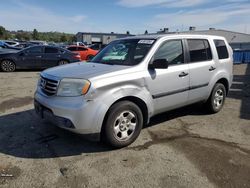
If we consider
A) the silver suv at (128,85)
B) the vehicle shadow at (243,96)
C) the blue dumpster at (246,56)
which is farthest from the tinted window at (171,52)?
the blue dumpster at (246,56)

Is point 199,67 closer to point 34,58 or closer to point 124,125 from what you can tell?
point 124,125

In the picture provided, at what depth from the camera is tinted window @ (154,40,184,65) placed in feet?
15.1

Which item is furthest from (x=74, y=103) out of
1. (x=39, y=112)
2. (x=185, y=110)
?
(x=185, y=110)

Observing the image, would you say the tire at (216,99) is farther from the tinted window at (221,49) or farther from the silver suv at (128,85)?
the tinted window at (221,49)

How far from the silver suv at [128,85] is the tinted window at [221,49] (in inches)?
6.7

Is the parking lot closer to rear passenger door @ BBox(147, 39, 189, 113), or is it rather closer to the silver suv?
the silver suv

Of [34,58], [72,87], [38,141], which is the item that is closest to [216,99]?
[72,87]

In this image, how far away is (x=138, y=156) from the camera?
3881 mm

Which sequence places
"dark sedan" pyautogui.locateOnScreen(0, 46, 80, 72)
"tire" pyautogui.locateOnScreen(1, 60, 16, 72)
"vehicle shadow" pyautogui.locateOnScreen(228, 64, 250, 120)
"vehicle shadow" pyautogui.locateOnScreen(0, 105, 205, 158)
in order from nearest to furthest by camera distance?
"vehicle shadow" pyautogui.locateOnScreen(0, 105, 205, 158) → "vehicle shadow" pyautogui.locateOnScreen(228, 64, 250, 120) → "tire" pyautogui.locateOnScreen(1, 60, 16, 72) → "dark sedan" pyautogui.locateOnScreen(0, 46, 80, 72)

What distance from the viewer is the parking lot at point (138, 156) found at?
3.25 metres

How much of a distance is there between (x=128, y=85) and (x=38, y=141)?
1.82 metres

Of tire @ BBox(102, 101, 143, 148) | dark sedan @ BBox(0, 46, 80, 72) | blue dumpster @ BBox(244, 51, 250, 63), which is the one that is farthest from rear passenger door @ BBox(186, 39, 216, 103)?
blue dumpster @ BBox(244, 51, 250, 63)

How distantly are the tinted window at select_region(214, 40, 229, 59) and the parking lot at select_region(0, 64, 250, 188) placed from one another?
1422 millimetres

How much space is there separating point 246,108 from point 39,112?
5.14 m
